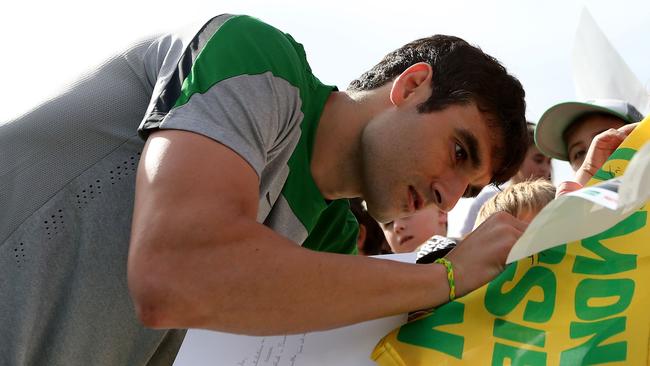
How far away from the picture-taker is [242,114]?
145 centimetres

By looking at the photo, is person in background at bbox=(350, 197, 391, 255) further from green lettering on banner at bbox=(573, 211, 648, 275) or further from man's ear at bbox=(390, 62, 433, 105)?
green lettering on banner at bbox=(573, 211, 648, 275)

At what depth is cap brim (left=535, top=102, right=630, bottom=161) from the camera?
2.78 meters

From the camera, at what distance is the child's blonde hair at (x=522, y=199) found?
2.84m

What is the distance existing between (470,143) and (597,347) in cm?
68

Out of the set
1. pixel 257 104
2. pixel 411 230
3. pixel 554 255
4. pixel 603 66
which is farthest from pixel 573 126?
pixel 257 104

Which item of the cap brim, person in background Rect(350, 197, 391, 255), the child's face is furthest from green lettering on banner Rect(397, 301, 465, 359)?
person in background Rect(350, 197, 391, 255)

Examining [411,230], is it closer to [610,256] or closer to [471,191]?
[471,191]

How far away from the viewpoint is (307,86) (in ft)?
5.72

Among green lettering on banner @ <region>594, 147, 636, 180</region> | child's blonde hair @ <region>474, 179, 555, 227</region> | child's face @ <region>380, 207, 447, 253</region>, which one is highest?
green lettering on banner @ <region>594, 147, 636, 180</region>

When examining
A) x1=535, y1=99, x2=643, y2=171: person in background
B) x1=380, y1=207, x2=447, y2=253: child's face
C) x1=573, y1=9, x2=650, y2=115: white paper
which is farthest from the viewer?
x1=380, y1=207, x2=447, y2=253: child's face

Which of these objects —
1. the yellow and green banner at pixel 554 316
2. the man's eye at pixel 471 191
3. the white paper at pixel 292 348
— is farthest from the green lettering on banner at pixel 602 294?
the man's eye at pixel 471 191

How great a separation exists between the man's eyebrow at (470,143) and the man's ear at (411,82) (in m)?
0.15

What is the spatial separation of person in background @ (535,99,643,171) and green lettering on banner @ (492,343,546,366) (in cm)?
140

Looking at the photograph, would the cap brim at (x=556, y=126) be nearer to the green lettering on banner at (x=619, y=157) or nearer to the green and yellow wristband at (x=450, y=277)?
the green lettering on banner at (x=619, y=157)
